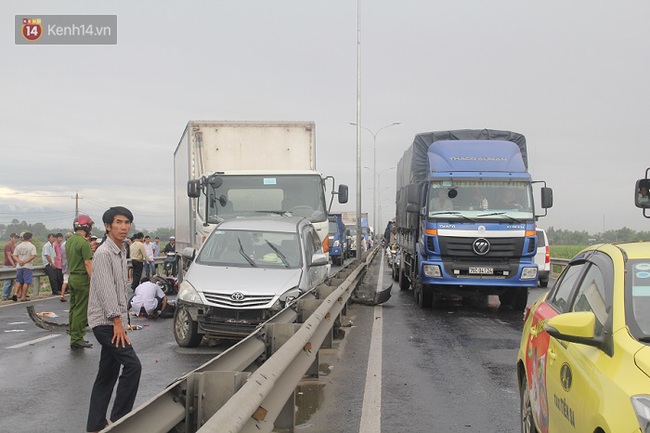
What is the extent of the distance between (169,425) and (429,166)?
1217 centimetres

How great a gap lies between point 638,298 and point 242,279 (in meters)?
6.84

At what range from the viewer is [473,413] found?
646 centimetres

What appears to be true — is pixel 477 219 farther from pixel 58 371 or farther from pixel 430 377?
pixel 58 371

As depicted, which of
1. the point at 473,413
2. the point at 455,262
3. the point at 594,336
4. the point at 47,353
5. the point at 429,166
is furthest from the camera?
the point at 429,166

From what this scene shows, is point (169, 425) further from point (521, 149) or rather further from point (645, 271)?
A: point (521, 149)

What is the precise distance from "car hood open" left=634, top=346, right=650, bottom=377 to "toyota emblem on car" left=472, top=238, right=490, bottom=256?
11.0 m

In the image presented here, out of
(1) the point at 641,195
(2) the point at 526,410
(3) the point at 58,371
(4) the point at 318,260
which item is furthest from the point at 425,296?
(2) the point at 526,410

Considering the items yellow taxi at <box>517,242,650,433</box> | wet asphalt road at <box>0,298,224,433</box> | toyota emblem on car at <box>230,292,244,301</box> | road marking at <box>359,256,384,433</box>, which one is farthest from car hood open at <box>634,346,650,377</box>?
toyota emblem on car at <box>230,292,244,301</box>

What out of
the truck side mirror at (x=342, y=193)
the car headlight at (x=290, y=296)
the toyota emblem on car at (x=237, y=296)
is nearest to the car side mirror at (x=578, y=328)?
the car headlight at (x=290, y=296)

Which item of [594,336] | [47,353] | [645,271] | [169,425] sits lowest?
[47,353]

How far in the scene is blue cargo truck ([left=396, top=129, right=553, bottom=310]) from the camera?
14.1 m

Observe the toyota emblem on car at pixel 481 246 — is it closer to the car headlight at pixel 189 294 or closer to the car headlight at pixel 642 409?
the car headlight at pixel 189 294

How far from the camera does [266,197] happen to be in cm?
1520

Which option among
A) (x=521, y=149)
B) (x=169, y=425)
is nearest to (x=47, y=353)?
(x=169, y=425)
